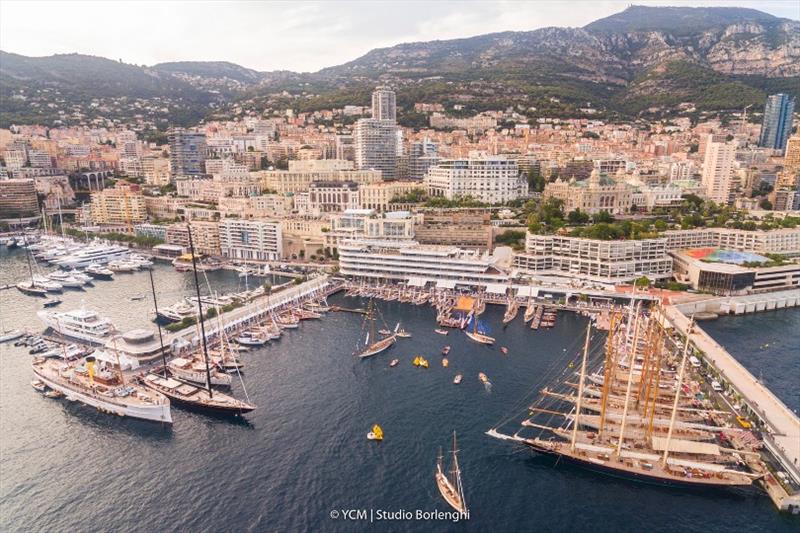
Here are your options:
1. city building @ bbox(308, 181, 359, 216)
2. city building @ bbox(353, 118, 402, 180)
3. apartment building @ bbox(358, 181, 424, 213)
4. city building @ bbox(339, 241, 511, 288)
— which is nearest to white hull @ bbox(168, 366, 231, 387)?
city building @ bbox(339, 241, 511, 288)

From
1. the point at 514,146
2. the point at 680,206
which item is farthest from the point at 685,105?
the point at 680,206

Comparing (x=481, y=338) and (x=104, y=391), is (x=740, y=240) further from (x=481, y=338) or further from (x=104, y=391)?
(x=104, y=391)

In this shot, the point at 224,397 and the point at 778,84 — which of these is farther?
the point at 778,84

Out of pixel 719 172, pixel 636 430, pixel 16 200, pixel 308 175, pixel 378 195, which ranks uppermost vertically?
pixel 719 172

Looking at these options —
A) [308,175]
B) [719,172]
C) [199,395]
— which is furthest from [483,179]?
[199,395]

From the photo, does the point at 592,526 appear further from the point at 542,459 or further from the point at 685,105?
the point at 685,105

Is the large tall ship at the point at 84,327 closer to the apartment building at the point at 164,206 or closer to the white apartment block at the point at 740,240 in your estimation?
the apartment building at the point at 164,206
